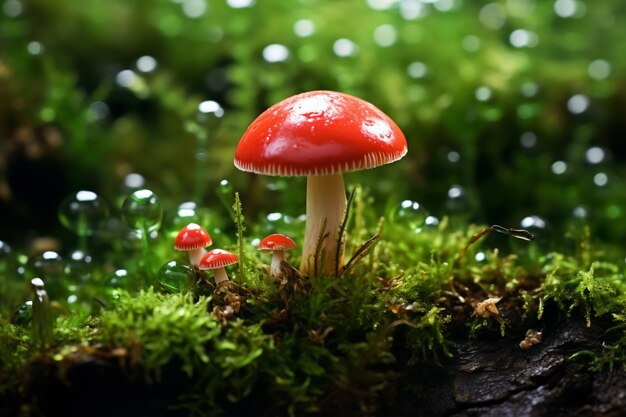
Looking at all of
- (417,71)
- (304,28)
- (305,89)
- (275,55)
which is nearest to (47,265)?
(275,55)

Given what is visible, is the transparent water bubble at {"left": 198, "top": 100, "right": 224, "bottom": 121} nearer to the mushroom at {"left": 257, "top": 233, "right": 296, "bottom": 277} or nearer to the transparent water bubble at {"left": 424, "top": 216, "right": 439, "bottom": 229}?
the mushroom at {"left": 257, "top": 233, "right": 296, "bottom": 277}

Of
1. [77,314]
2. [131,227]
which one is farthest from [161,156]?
[77,314]

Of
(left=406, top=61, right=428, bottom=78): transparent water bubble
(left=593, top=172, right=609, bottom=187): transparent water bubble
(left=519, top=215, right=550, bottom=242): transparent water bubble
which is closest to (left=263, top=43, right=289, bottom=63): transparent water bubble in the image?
(left=406, top=61, right=428, bottom=78): transparent water bubble

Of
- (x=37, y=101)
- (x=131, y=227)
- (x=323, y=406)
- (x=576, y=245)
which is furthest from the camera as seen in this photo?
(x=37, y=101)

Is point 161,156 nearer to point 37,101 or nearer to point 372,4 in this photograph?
point 37,101

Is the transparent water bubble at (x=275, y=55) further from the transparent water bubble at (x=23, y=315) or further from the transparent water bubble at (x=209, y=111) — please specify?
the transparent water bubble at (x=23, y=315)

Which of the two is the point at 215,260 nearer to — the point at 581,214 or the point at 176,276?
the point at 176,276
